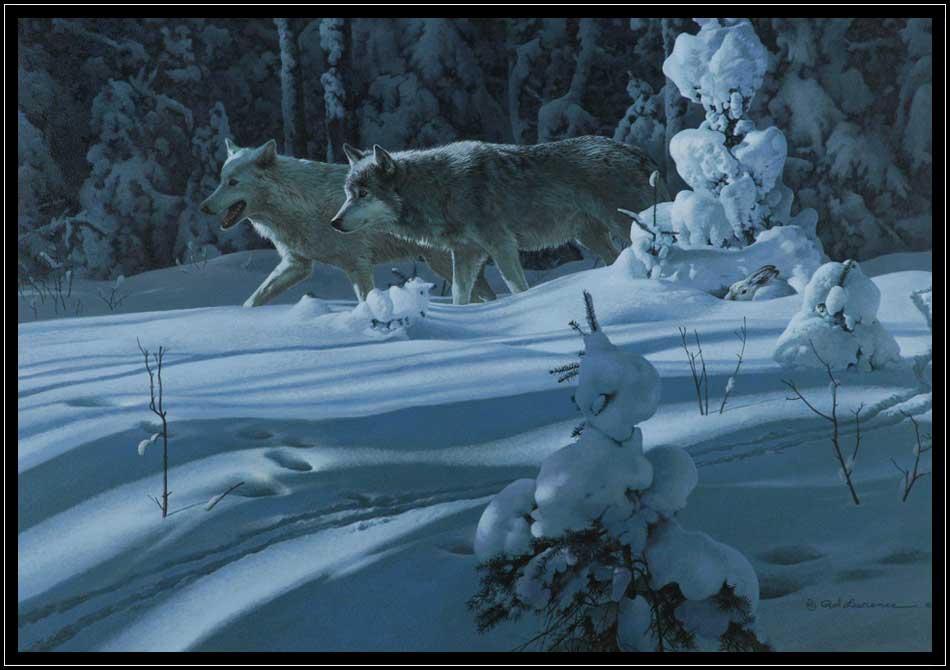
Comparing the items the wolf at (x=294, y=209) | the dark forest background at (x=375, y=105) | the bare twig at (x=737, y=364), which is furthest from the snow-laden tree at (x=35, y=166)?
the bare twig at (x=737, y=364)

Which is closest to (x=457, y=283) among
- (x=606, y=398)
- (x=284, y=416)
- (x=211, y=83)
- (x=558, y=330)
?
(x=558, y=330)

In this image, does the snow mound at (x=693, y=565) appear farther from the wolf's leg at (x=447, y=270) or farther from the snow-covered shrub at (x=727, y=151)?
the wolf's leg at (x=447, y=270)

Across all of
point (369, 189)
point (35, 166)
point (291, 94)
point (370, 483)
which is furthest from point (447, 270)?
point (370, 483)

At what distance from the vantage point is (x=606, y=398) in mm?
2535

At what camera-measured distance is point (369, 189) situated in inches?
260

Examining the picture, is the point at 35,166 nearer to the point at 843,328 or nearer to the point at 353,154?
the point at 353,154

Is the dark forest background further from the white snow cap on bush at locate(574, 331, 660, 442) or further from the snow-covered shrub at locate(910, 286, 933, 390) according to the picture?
the white snow cap on bush at locate(574, 331, 660, 442)

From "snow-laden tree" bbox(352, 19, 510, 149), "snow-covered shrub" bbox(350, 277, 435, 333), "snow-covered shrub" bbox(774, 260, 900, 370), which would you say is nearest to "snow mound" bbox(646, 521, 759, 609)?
"snow-covered shrub" bbox(774, 260, 900, 370)

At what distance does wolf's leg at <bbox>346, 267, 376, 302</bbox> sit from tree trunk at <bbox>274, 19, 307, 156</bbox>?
39.9 inches

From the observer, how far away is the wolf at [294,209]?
21.5 feet

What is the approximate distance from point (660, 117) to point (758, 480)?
4.39 m

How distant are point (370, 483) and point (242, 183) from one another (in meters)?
3.74

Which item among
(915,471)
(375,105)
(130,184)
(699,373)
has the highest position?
(375,105)

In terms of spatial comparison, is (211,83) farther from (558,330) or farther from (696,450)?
(696,450)
